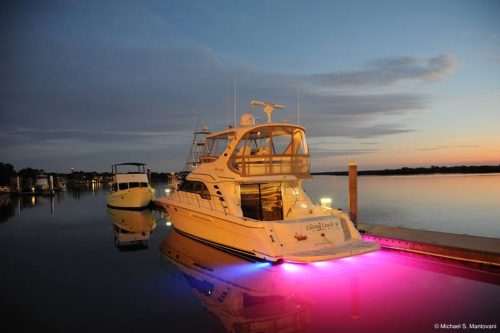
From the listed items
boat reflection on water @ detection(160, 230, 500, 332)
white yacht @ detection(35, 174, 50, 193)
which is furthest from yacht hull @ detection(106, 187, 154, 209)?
white yacht @ detection(35, 174, 50, 193)

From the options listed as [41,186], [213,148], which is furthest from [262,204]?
[41,186]

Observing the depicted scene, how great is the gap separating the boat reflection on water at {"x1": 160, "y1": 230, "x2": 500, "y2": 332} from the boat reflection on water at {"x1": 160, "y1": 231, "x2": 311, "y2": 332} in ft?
0.07

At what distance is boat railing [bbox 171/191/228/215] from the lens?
11.0 meters

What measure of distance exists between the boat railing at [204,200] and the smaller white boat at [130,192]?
12.2 meters

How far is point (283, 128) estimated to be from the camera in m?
11.5

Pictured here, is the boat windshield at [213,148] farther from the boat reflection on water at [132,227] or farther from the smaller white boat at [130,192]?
the smaller white boat at [130,192]

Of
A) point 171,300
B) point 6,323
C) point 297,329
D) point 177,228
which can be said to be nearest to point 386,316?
point 297,329

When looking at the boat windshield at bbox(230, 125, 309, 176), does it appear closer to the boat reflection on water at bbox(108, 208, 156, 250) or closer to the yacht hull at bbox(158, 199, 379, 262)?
the yacht hull at bbox(158, 199, 379, 262)

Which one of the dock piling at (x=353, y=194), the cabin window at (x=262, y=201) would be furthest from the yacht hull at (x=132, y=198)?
the dock piling at (x=353, y=194)

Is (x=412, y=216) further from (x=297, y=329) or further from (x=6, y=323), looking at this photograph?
(x=6, y=323)

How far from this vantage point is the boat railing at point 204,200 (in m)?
11.0

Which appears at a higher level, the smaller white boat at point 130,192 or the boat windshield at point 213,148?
the boat windshield at point 213,148

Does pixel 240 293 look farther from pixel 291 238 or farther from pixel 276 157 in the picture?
pixel 276 157

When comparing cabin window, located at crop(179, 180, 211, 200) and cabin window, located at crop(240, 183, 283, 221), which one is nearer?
cabin window, located at crop(179, 180, 211, 200)
